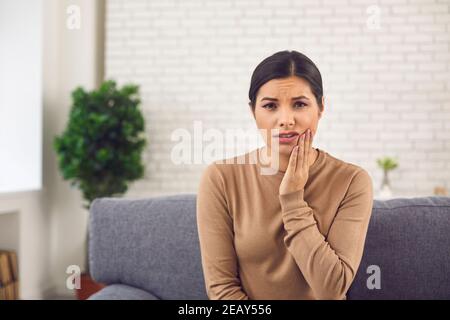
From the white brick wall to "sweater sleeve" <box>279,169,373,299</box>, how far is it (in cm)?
244

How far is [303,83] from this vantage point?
89 centimetres

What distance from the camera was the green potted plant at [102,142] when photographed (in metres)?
3.22

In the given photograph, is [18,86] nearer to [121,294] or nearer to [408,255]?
[121,294]

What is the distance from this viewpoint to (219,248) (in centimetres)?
102

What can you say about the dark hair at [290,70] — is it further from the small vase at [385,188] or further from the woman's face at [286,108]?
the small vase at [385,188]

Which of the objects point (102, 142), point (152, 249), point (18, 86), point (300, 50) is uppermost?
point (300, 50)

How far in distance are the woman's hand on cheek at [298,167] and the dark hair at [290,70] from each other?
8cm

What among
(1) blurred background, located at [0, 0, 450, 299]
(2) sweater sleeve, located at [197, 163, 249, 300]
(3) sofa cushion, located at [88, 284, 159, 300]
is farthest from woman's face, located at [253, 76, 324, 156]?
(1) blurred background, located at [0, 0, 450, 299]

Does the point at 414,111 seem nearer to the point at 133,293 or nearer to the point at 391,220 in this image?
the point at 391,220

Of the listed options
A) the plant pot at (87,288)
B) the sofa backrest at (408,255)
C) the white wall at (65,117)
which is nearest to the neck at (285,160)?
the sofa backrest at (408,255)

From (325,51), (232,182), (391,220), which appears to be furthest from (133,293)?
(325,51)

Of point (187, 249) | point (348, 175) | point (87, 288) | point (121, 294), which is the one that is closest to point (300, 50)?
point (87, 288)

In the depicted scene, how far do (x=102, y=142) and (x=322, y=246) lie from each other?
2602mm

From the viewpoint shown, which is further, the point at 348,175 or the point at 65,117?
the point at 65,117
